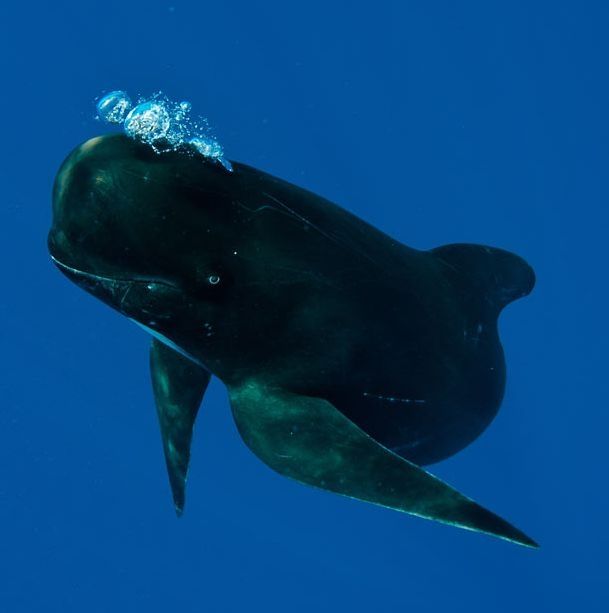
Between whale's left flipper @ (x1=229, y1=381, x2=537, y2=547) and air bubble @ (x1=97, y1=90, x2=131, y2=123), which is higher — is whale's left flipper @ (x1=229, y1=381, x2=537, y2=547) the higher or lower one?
the lower one

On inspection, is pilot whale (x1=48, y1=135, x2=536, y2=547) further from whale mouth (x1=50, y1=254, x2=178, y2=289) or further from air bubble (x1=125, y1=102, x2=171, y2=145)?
air bubble (x1=125, y1=102, x2=171, y2=145)

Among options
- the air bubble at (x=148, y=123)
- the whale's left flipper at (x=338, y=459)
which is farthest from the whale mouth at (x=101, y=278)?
the whale's left flipper at (x=338, y=459)

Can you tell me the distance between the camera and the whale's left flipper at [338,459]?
14.2ft

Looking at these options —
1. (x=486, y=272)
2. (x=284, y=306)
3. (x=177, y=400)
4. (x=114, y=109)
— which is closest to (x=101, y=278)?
(x=284, y=306)

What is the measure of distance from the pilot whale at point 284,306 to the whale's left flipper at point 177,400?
0.04 m

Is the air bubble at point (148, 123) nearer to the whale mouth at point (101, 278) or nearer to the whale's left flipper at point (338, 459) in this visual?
the whale mouth at point (101, 278)

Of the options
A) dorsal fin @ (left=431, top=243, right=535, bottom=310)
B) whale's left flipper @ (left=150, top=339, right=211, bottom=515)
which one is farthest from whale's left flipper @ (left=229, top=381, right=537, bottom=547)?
dorsal fin @ (left=431, top=243, right=535, bottom=310)

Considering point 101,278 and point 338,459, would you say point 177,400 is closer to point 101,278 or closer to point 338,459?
point 101,278

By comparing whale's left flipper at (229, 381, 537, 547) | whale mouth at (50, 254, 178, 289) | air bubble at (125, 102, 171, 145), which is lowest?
whale's left flipper at (229, 381, 537, 547)

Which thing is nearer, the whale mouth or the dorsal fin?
the whale mouth

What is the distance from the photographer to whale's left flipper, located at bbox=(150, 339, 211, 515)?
661cm

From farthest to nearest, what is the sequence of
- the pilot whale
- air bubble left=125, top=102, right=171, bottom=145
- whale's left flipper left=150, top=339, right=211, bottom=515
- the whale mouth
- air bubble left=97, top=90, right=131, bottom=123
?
air bubble left=97, top=90, right=131, bottom=123, whale's left flipper left=150, top=339, right=211, bottom=515, air bubble left=125, top=102, right=171, bottom=145, the whale mouth, the pilot whale

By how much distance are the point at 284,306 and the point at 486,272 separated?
297cm

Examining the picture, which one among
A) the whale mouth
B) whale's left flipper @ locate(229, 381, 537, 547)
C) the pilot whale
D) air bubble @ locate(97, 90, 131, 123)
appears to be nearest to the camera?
whale's left flipper @ locate(229, 381, 537, 547)
